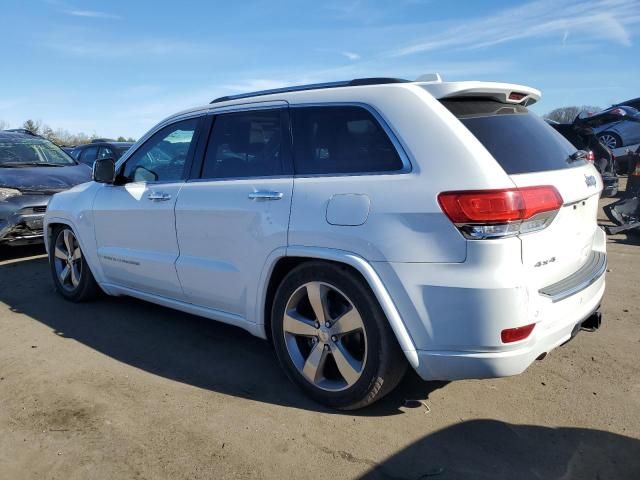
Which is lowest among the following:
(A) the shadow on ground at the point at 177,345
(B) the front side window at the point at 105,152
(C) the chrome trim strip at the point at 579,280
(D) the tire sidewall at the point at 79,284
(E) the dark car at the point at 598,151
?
(A) the shadow on ground at the point at 177,345

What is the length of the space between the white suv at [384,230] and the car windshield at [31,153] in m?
5.17

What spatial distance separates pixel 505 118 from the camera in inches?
118

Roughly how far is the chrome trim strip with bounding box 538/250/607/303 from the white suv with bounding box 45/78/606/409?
11mm

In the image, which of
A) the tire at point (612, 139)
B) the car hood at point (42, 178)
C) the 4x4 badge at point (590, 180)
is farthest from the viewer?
the tire at point (612, 139)

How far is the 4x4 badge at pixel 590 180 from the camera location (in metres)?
3.09

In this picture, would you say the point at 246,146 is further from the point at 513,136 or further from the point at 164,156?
the point at 513,136

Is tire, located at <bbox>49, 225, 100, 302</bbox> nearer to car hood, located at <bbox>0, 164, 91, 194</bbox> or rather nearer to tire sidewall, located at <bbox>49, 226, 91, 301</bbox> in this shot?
tire sidewall, located at <bbox>49, 226, 91, 301</bbox>

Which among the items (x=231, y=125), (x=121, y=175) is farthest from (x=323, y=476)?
(x=121, y=175)

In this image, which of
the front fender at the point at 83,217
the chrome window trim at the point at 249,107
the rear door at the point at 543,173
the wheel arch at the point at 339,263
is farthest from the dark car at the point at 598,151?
the front fender at the point at 83,217

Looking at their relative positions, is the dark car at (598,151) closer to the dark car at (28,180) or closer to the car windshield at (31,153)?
the dark car at (28,180)

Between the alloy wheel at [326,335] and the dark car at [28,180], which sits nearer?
the alloy wheel at [326,335]

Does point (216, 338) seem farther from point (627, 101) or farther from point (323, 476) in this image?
point (627, 101)

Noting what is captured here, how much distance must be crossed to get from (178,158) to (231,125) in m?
0.57

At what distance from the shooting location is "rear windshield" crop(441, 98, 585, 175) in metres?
2.74
